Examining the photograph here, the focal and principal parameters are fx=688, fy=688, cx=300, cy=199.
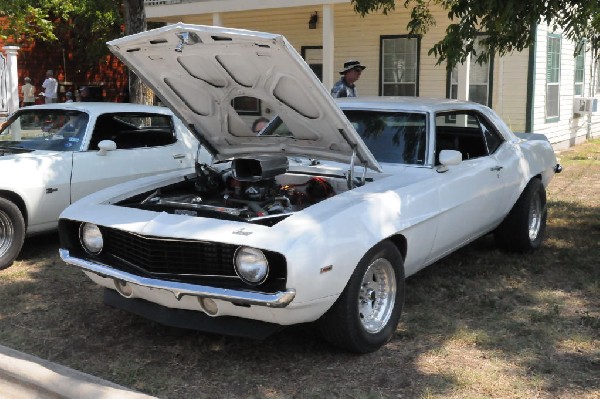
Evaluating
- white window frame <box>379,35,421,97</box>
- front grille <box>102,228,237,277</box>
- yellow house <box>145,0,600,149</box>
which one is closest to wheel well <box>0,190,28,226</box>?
front grille <box>102,228,237,277</box>

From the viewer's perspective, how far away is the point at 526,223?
247 inches

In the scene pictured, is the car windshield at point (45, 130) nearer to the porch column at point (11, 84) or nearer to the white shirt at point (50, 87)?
the porch column at point (11, 84)

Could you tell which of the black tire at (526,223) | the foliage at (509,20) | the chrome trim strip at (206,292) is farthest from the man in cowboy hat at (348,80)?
the chrome trim strip at (206,292)

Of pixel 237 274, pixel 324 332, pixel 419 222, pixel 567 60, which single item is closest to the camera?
pixel 237 274

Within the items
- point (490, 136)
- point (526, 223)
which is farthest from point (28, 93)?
point (526, 223)

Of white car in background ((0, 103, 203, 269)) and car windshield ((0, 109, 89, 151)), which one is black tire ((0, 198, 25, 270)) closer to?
white car in background ((0, 103, 203, 269))

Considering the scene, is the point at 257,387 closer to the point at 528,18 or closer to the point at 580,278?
the point at 580,278

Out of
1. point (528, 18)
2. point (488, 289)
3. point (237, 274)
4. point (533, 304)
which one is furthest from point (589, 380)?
point (528, 18)

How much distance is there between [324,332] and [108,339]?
150 cm

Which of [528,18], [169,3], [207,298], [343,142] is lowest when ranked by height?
[207,298]

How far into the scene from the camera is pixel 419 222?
453 cm

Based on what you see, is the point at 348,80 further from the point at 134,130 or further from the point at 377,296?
the point at 377,296

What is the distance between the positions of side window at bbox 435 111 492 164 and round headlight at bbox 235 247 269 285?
2.68 m

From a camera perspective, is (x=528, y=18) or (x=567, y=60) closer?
(x=528, y=18)
